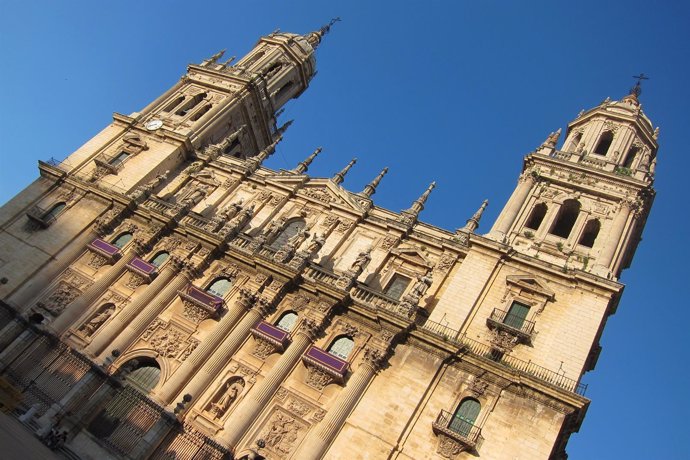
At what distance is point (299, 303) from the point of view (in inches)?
1011

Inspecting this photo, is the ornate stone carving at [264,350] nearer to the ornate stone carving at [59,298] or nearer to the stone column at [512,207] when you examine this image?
the ornate stone carving at [59,298]

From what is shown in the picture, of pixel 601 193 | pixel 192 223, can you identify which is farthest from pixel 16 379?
pixel 601 193

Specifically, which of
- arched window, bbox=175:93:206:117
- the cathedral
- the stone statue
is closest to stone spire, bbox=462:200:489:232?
the cathedral

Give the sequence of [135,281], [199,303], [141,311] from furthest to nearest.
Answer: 1. [135,281]
2. [141,311]
3. [199,303]

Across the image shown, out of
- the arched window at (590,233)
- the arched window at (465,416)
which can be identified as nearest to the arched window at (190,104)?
the arched window at (590,233)

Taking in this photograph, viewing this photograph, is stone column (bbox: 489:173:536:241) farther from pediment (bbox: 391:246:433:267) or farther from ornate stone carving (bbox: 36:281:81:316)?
ornate stone carving (bbox: 36:281:81:316)

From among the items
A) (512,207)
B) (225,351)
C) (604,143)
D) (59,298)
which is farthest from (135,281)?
(604,143)

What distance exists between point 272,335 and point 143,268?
7.61m

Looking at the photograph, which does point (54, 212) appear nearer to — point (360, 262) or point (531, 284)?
point (360, 262)

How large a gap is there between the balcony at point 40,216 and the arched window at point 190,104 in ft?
34.2

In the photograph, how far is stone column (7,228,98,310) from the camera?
27.4 meters

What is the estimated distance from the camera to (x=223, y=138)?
3766 centimetres

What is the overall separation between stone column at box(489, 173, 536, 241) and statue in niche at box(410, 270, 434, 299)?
392 centimetres

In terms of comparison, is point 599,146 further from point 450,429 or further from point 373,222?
point 450,429
